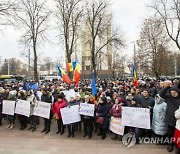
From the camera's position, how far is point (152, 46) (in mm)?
33969

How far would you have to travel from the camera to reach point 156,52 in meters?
33.4

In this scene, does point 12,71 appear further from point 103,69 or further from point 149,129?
point 149,129

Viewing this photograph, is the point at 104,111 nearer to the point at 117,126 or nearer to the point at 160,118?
the point at 117,126

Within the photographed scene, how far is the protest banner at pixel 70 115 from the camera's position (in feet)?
30.8

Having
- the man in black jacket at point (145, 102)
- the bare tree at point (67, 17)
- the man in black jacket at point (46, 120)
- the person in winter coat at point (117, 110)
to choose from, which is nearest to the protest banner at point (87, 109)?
the person in winter coat at point (117, 110)

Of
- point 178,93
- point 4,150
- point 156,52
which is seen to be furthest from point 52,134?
point 156,52

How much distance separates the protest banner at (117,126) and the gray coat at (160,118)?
1159 mm

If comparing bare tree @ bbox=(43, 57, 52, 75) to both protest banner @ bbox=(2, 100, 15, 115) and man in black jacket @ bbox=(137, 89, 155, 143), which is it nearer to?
protest banner @ bbox=(2, 100, 15, 115)

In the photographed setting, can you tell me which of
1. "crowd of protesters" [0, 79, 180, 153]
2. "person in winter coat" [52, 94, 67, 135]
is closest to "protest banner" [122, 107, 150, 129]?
"crowd of protesters" [0, 79, 180, 153]

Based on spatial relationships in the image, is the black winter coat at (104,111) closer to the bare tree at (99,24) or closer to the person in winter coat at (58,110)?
the person in winter coat at (58,110)

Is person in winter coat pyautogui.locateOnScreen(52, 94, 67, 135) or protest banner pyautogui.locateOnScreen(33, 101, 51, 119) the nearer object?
person in winter coat pyautogui.locateOnScreen(52, 94, 67, 135)

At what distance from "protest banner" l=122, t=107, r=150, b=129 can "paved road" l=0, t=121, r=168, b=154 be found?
0.65 m

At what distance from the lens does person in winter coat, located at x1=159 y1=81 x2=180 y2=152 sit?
730cm

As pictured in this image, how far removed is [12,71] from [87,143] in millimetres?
86933
